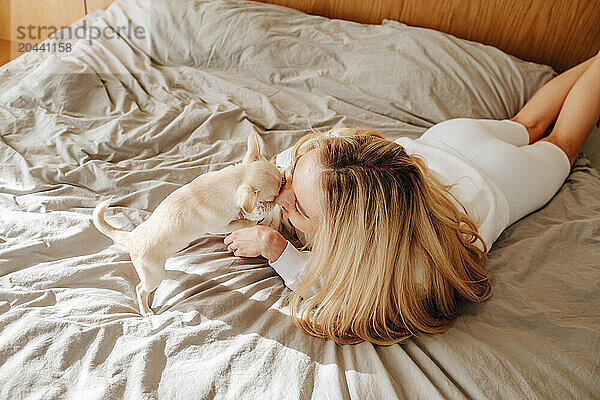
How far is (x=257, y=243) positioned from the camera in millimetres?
1010

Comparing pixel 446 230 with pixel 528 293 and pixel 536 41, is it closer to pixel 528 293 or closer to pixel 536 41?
pixel 528 293

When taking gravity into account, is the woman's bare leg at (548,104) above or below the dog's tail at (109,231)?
above

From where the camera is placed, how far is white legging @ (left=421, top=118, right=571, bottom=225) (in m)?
1.27

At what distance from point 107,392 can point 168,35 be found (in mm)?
1417

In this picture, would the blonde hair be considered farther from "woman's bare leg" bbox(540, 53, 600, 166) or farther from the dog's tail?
"woman's bare leg" bbox(540, 53, 600, 166)

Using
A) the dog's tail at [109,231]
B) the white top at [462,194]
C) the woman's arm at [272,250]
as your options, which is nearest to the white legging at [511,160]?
the white top at [462,194]

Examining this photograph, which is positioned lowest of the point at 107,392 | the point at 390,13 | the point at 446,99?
the point at 107,392

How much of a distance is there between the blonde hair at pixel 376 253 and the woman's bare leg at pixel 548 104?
0.85 metres

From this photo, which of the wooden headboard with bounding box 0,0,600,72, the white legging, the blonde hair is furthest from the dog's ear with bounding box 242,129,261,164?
the wooden headboard with bounding box 0,0,600,72

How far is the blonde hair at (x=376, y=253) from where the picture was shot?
855mm

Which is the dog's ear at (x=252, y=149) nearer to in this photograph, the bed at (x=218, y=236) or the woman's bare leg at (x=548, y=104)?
the bed at (x=218, y=236)

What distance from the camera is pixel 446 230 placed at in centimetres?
92

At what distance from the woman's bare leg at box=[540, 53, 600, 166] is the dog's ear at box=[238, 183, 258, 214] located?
1084mm

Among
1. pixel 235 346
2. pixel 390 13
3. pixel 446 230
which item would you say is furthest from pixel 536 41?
pixel 235 346
